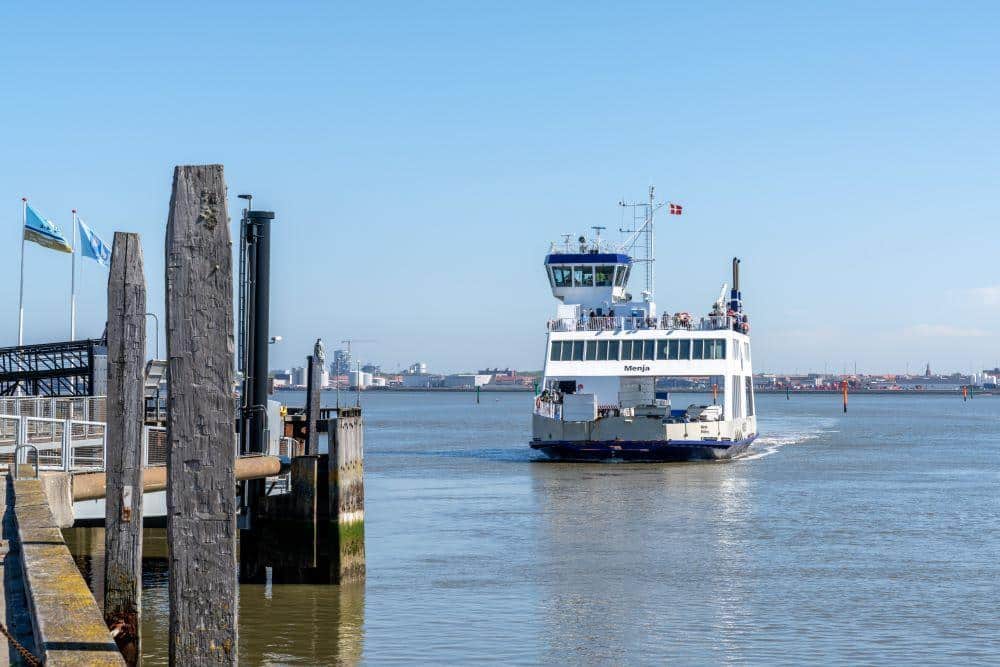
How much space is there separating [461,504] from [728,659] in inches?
677

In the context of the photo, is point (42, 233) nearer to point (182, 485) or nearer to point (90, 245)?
point (90, 245)

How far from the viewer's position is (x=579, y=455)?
42.6m

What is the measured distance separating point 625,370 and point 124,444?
113ft

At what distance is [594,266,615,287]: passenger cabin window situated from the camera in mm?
50906

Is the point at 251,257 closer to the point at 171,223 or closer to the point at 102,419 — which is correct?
the point at 102,419

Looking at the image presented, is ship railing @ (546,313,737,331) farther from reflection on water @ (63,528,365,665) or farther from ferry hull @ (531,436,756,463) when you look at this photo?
reflection on water @ (63,528,365,665)

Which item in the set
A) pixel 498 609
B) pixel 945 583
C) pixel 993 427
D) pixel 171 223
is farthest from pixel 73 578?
pixel 993 427

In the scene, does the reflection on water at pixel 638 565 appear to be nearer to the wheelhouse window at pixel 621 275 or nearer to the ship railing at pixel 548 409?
the ship railing at pixel 548 409

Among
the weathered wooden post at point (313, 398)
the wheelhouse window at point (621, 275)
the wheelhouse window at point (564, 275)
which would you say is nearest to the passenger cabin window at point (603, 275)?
the wheelhouse window at point (621, 275)

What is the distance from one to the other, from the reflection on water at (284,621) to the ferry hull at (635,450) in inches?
918

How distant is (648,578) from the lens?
20156 millimetres

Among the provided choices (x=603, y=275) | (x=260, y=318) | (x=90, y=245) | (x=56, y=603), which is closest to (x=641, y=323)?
(x=603, y=275)

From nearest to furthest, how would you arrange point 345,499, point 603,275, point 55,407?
point 345,499, point 55,407, point 603,275

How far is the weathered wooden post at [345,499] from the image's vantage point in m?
17.9
